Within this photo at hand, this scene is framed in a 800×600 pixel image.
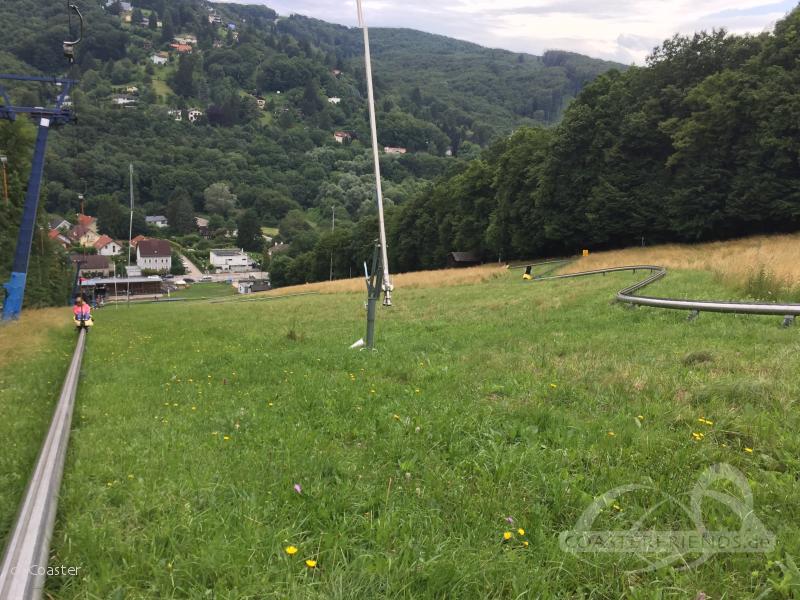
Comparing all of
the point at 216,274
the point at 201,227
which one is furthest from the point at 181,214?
the point at 216,274

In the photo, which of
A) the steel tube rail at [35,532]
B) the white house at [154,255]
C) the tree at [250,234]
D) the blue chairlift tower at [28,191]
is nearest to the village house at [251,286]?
the white house at [154,255]

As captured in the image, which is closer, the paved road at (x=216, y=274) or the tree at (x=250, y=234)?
the paved road at (x=216, y=274)

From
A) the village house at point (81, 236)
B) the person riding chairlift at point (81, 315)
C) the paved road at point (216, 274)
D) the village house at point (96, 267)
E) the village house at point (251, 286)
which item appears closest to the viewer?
the person riding chairlift at point (81, 315)

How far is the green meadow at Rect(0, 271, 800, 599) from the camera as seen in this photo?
3168mm

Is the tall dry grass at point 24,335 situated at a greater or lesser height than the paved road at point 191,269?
lesser

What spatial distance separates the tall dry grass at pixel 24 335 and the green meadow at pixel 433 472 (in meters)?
5.93

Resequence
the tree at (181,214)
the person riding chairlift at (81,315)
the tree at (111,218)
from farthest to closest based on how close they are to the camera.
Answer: the tree at (181,214)
the tree at (111,218)
the person riding chairlift at (81,315)

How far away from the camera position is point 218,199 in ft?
613

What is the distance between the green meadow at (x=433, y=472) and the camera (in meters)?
3.17

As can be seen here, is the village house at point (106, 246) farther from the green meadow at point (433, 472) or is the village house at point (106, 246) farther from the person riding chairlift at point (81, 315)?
the green meadow at point (433, 472)

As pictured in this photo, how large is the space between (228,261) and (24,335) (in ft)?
473

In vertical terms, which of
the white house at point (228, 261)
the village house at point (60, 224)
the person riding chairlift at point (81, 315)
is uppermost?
the village house at point (60, 224)

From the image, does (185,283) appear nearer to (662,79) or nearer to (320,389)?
(662,79)

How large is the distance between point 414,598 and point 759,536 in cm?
230
